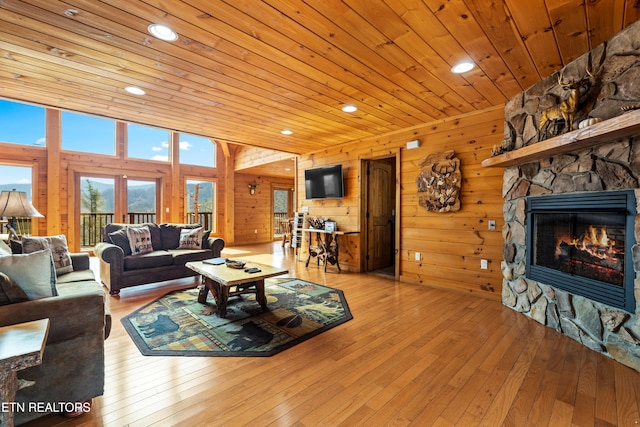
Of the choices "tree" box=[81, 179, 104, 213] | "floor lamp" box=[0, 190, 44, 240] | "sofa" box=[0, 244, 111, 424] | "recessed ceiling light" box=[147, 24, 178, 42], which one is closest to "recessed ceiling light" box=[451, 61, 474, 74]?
"recessed ceiling light" box=[147, 24, 178, 42]

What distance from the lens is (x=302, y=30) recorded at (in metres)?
2.01

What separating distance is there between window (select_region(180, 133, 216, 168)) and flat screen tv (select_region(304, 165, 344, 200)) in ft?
13.0

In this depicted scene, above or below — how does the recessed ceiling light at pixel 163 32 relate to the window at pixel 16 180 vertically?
above

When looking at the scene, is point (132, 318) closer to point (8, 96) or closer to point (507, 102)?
point (8, 96)

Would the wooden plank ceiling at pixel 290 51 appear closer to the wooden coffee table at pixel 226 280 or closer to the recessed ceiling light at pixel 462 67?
the recessed ceiling light at pixel 462 67

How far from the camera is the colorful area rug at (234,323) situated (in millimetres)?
2309

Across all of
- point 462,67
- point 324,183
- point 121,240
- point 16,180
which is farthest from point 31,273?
point 16,180

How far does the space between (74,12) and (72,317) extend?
1830 millimetres

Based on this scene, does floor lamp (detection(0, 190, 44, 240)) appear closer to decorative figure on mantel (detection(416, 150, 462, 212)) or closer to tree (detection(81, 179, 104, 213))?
decorative figure on mantel (detection(416, 150, 462, 212))

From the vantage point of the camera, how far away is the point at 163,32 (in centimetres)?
200

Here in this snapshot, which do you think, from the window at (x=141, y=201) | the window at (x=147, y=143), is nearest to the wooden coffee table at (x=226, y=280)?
the window at (x=141, y=201)

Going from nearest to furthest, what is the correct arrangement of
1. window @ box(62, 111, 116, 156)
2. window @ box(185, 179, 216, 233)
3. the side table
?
the side table
window @ box(62, 111, 116, 156)
window @ box(185, 179, 216, 233)

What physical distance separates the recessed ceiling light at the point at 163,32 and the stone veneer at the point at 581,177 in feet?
10.3

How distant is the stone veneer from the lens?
2051mm
